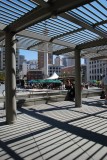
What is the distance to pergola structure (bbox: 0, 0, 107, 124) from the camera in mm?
7027

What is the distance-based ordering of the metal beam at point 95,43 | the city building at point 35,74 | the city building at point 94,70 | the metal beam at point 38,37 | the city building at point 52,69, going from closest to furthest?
the metal beam at point 38,37, the metal beam at point 95,43, the city building at point 35,74, the city building at point 94,70, the city building at point 52,69

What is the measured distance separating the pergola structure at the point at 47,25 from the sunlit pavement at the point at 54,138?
1202 millimetres

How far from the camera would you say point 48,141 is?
6520 mm

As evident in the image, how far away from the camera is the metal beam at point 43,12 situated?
6441 millimetres

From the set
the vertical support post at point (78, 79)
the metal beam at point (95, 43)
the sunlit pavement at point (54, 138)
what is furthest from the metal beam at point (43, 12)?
the vertical support post at point (78, 79)

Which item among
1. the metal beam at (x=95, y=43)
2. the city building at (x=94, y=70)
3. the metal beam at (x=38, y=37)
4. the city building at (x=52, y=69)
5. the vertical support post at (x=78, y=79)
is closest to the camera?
the metal beam at (x=38, y=37)

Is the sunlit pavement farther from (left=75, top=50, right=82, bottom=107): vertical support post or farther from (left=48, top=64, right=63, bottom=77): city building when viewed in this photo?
(left=48, top=64, right=63, bottom=77): city building

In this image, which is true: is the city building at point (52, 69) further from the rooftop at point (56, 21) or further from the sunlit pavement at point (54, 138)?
the sunlit pavement at point (54, 138)

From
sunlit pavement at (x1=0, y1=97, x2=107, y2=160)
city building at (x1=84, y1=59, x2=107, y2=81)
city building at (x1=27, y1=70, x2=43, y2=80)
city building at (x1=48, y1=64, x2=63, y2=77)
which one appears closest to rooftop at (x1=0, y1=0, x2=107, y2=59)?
sunlit pavement at (x1=0, y1=97, x2=107, y2=160)

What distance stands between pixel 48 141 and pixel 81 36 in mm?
6101

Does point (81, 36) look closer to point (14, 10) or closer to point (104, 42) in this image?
point (104, 42)

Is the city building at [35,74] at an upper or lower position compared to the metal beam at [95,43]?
upper

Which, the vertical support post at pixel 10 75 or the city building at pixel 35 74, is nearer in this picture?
the vertical support post at pixel 10 75

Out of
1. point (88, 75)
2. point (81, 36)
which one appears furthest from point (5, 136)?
point (88, 75)
